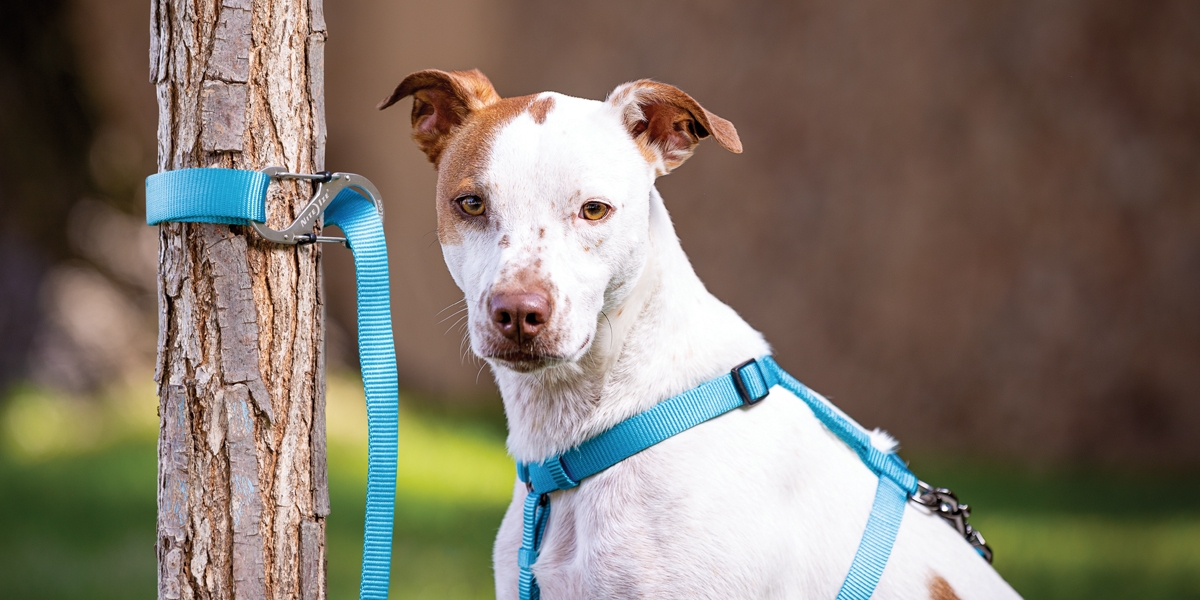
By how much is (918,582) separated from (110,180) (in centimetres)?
758

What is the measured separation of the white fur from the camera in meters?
1.87

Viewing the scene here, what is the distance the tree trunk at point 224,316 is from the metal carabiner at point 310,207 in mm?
40

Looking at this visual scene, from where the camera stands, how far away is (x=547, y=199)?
2010 millimetres

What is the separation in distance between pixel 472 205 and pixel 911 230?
5.03 meters

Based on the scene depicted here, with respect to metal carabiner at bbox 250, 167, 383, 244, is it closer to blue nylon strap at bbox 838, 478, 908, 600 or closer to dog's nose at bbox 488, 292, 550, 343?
dog's nose at bbox 488, 292, 550, 343

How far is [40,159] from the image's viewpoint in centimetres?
759

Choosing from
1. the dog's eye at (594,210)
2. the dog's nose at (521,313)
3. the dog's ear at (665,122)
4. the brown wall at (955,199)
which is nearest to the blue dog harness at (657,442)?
the dog's nose at (521,313)

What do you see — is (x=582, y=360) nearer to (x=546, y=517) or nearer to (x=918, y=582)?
(x=546, y=517)

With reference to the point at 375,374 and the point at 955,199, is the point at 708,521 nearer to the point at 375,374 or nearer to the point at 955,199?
the point at 375,374

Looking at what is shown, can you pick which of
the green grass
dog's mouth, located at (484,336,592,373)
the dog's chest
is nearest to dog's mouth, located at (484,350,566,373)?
dog's mouth, located at (484,336,592,373)

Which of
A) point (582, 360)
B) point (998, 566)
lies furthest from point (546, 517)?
point (998, 566)

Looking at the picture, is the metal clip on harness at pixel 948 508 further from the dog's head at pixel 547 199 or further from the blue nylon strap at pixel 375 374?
the blue nylon strap at pixel 375 374

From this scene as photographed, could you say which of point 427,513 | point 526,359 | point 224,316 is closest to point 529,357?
point 526,359

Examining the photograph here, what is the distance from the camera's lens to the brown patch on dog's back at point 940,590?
6.74 ft
